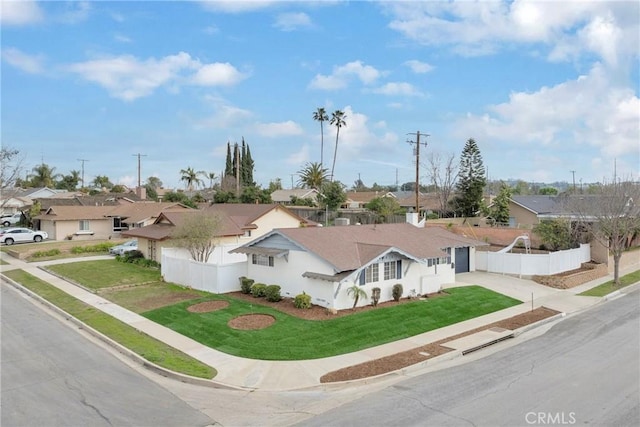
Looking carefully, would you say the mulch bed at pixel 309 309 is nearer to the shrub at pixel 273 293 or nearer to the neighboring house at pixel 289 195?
the shrub at pixel 273 293

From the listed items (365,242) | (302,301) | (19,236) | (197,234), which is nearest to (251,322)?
(302,301)

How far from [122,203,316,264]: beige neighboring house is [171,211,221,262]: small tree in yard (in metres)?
1.32

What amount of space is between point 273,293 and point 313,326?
4.07 metres

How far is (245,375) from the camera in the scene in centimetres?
1377

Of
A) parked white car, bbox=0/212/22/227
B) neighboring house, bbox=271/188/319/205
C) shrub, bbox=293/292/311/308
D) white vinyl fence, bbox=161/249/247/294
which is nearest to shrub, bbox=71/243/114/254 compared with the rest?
white vinyl fence, bbox=161/249/247/294

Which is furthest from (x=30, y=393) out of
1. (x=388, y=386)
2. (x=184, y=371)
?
(x=388, y=386)

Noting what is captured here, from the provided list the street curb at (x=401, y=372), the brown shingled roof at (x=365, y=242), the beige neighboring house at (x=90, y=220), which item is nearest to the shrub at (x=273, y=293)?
the brown shingled roof at (x=365, y=242)

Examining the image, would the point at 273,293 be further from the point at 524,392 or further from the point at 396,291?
the point at 524,392

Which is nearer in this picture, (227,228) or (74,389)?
(74,389)

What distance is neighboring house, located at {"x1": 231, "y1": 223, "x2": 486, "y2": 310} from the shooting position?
2050cm

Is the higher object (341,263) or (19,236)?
(341,263)

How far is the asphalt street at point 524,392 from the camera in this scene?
1072 cm

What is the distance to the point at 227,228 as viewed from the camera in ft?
115

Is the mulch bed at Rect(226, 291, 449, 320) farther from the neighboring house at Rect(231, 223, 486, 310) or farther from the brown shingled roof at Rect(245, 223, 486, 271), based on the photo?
the brown shingled roof at Rect(245, 223, 486, 271)
